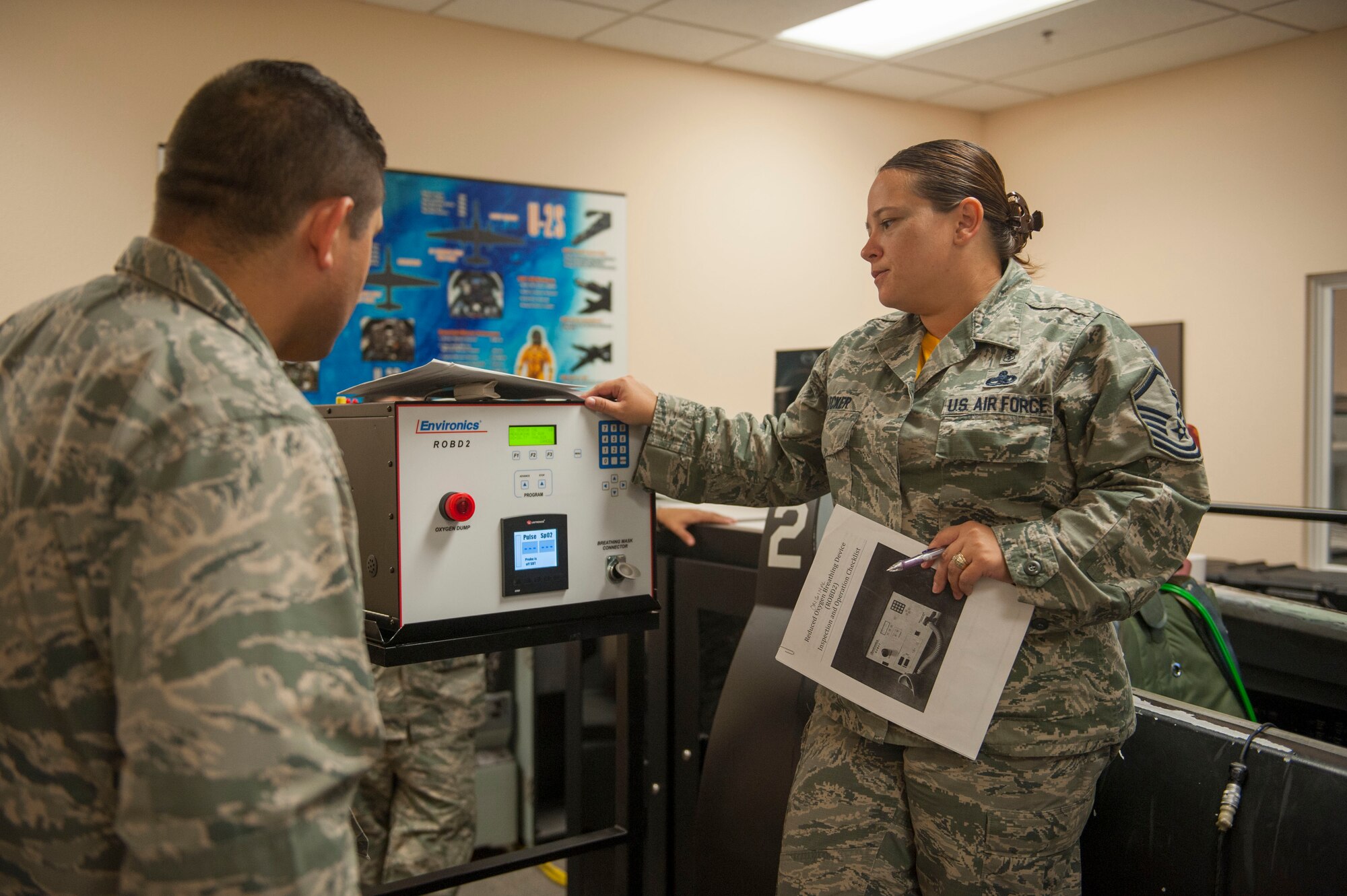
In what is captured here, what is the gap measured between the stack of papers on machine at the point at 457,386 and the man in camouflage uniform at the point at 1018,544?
92mm

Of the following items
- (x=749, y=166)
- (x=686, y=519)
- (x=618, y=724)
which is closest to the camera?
(x=618, y=724)

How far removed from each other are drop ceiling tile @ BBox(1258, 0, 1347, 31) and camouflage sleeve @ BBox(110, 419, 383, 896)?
3.95 metres

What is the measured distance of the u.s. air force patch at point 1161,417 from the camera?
4.13ft

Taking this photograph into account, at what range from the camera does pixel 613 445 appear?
1535mm

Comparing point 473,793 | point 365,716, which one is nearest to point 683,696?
point 473,793

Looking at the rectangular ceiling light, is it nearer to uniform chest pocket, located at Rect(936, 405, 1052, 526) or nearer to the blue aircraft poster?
the blue aircraft poster

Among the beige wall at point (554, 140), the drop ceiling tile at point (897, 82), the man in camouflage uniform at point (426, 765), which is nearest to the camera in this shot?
the man in camouflage uniform at point (426, 765)

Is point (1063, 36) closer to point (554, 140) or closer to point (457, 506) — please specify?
point (554, 140)

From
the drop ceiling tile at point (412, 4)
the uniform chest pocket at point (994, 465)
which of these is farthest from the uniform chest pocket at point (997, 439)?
the drop ceiling tile at point (412, 4)

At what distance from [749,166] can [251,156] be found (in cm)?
357

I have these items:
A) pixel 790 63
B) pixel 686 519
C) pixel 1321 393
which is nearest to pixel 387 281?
pixel 686 519

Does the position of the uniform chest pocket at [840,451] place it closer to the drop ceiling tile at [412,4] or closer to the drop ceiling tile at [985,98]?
the drop ceiling tile at [412,4]

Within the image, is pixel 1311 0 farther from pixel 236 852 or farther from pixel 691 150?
pixel 236 852

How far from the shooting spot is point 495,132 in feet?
11.7
